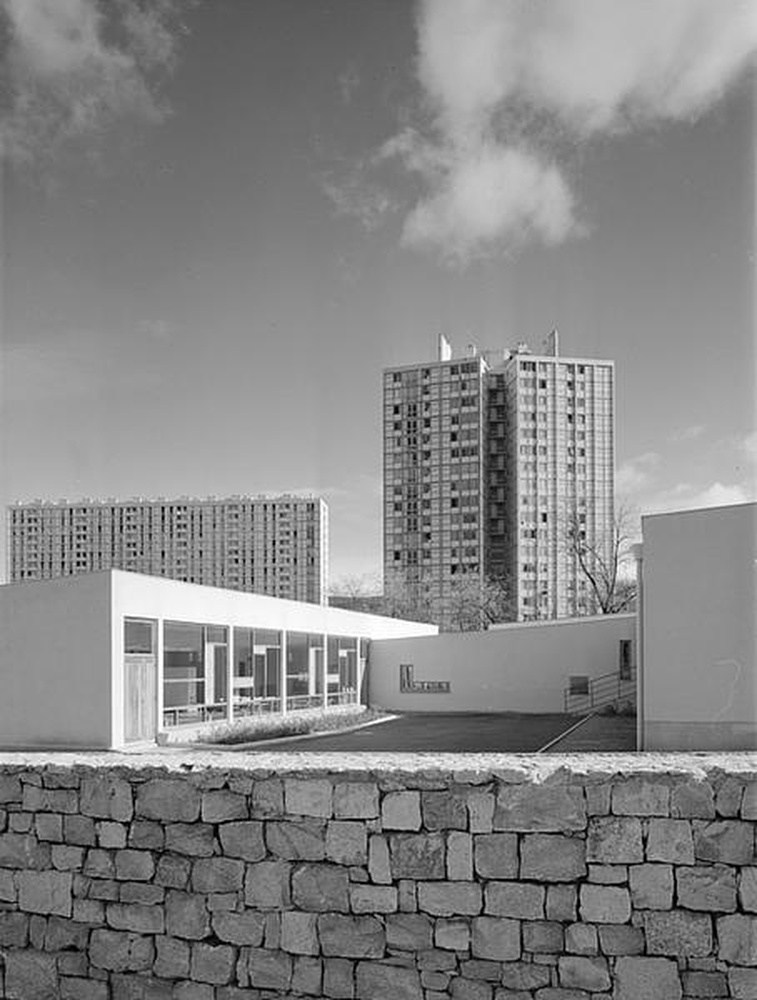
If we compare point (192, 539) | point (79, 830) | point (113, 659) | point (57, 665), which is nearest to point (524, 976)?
point (79, 830)

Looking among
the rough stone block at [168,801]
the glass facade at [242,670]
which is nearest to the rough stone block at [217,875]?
the rough stone block at [168,801]

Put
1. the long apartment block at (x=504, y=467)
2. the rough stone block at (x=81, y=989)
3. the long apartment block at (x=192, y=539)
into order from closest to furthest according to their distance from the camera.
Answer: the rough stone block at (x=81, y=989)
the long apartment block at (x=504, y=467)
the long apartment block at (x=192, y=539)

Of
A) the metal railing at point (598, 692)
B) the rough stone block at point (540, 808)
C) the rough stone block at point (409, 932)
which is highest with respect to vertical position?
the rough stone block at point (540, 808)

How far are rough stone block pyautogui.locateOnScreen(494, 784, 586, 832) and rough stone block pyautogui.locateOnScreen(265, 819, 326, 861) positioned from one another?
86 cm

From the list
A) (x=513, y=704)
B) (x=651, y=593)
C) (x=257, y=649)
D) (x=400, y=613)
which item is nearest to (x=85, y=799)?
(x=651, y=593)

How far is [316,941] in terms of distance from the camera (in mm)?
4957

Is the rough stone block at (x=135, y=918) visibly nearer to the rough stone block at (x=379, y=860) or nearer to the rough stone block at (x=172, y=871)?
the rough stone block at (x=172, y=871)

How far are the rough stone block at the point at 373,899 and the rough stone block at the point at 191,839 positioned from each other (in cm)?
76

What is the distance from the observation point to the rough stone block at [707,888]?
4496mm

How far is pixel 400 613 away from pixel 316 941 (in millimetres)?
52509

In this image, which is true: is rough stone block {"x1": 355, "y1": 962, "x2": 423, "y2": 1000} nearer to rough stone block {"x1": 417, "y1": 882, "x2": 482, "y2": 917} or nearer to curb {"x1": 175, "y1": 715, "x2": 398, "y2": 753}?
rough stone block {"x1": 417, "y1": 882, "x2": 482, "y2": 917}

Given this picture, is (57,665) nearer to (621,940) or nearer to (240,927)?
(240,927)

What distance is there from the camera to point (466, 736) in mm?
19547

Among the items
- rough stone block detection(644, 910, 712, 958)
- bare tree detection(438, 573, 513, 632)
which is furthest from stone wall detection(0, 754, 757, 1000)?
bare tree detection(438, 573, 513, 632)
